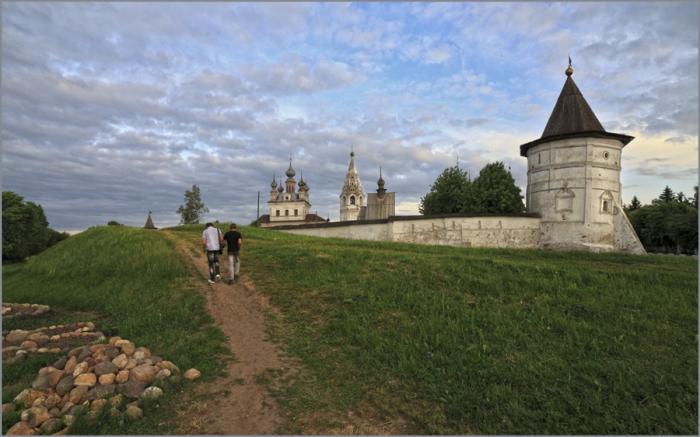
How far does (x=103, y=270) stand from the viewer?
44.0 feet

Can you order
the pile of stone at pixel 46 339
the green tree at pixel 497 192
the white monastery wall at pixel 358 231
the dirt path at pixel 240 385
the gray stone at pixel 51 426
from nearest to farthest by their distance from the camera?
the gray stone at pixel 51 426
the dirt path at pixel 240 385
the pile of stone at pixel 46 339
the white monastery wall at pixel 358 231
the green tree at pixel 497 192

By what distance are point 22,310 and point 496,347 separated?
1246cm

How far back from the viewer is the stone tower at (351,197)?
2603 inches

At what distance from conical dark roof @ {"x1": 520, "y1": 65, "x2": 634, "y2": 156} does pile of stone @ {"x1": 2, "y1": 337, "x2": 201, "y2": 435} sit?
2740 centimetres

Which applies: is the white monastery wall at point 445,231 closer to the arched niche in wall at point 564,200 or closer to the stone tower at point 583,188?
the stone tower at point 583,188

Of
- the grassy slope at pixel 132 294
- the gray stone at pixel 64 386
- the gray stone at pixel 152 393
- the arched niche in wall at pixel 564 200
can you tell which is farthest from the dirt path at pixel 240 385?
the arched niche in wall at pixel 564 200

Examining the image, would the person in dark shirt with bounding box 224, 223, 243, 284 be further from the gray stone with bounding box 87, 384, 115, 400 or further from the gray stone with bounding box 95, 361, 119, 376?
the gray stone with bounding box 87, 384, 115, 400

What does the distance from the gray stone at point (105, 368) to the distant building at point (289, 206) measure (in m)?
64.2

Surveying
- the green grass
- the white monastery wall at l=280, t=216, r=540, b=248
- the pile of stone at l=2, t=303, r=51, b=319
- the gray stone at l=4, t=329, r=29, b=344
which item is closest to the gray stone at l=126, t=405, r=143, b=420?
the green grass

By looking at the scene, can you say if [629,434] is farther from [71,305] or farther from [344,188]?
[344,188]

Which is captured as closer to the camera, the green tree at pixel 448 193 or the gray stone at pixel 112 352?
the gray stone at pixel 112 352

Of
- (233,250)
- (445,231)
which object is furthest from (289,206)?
(233,250)

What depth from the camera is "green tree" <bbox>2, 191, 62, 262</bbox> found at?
4128 cm

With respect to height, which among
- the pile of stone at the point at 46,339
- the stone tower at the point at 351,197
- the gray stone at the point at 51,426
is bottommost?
the gray stone at the point at 51,426
